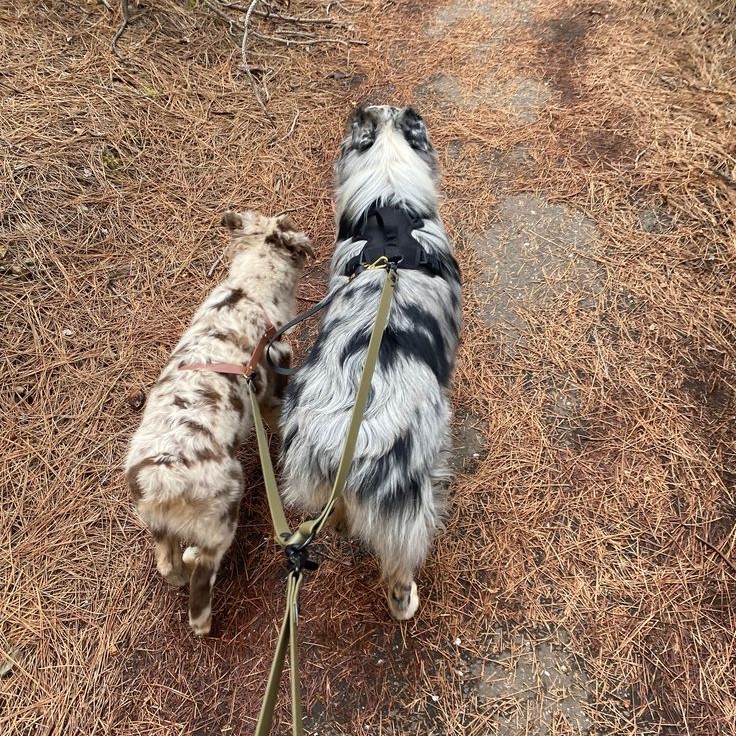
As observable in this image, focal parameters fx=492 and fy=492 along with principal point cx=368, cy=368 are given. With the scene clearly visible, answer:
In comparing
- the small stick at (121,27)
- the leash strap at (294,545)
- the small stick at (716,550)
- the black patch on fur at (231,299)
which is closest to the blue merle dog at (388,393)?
the leash strap at (294,545)

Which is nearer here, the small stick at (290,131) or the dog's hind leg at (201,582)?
the dog's hind leg at (201,582)

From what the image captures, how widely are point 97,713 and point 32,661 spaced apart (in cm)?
42

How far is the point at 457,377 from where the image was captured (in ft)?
10.9

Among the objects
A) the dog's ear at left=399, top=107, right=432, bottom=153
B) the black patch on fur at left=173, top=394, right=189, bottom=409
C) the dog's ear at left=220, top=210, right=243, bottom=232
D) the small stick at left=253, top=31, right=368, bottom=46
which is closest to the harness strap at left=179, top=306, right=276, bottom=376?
the black patch on fur at left=173, top=394, right=189, bottom=409

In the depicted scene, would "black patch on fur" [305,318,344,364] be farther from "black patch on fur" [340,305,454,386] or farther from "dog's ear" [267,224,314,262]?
"dog's ear" [267,224,314,262]

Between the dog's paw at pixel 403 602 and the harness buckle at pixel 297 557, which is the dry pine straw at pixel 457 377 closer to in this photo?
the dog's paw at pixel 403 602

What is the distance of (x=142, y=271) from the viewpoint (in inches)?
144

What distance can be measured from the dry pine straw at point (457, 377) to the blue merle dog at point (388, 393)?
0.62 meters

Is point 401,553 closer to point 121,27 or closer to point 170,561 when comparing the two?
point 170,561

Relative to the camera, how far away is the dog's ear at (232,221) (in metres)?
3.21

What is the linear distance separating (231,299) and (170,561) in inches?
57.5

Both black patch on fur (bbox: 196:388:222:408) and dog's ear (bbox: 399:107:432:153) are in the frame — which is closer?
black patch on fur (bbox: 196:388:222:408)

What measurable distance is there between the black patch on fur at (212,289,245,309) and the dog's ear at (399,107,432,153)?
4.91 ft

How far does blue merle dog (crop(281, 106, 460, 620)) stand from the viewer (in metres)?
1.99
